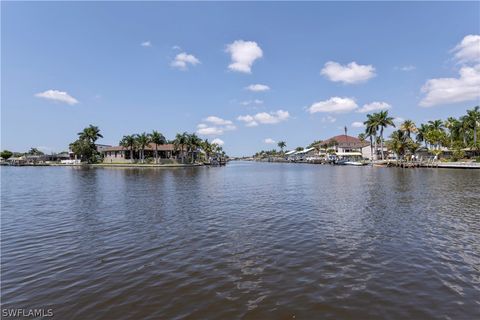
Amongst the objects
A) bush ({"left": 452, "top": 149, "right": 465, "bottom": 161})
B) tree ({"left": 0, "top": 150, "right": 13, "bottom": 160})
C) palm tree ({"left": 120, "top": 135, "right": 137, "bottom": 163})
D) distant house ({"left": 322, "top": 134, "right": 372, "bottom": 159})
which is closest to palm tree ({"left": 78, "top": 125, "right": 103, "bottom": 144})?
palm tree ({"left": 120, "top": 135, "right": 137, "bottom": 163})

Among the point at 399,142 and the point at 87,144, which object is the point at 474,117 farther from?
the point at 87,144

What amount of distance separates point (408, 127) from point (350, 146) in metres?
51.5

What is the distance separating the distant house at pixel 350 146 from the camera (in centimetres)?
Answer: 13950

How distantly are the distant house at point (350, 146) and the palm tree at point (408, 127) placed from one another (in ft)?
107

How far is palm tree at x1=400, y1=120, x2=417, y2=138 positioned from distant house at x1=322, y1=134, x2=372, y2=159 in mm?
32580

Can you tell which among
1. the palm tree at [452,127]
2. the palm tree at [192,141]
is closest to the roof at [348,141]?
the palm tree at [452,127]

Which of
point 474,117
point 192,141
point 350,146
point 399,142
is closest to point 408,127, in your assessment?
point 399,142

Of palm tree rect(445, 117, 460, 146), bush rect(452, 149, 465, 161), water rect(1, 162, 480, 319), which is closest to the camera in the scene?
water rect(1, 162, 480, 319)

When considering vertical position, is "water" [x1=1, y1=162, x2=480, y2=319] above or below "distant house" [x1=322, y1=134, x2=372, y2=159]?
below

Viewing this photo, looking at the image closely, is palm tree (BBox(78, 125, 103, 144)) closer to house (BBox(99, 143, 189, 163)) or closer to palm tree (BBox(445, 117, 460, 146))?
house (BBox(99, 143, 189, 163))

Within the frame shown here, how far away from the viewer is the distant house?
458ft

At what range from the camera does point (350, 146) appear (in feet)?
490

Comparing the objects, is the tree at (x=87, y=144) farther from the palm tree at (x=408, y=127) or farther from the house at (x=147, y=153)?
the palm tree at (x=408, y=127)

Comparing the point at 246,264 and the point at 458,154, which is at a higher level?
the point at 458,154
